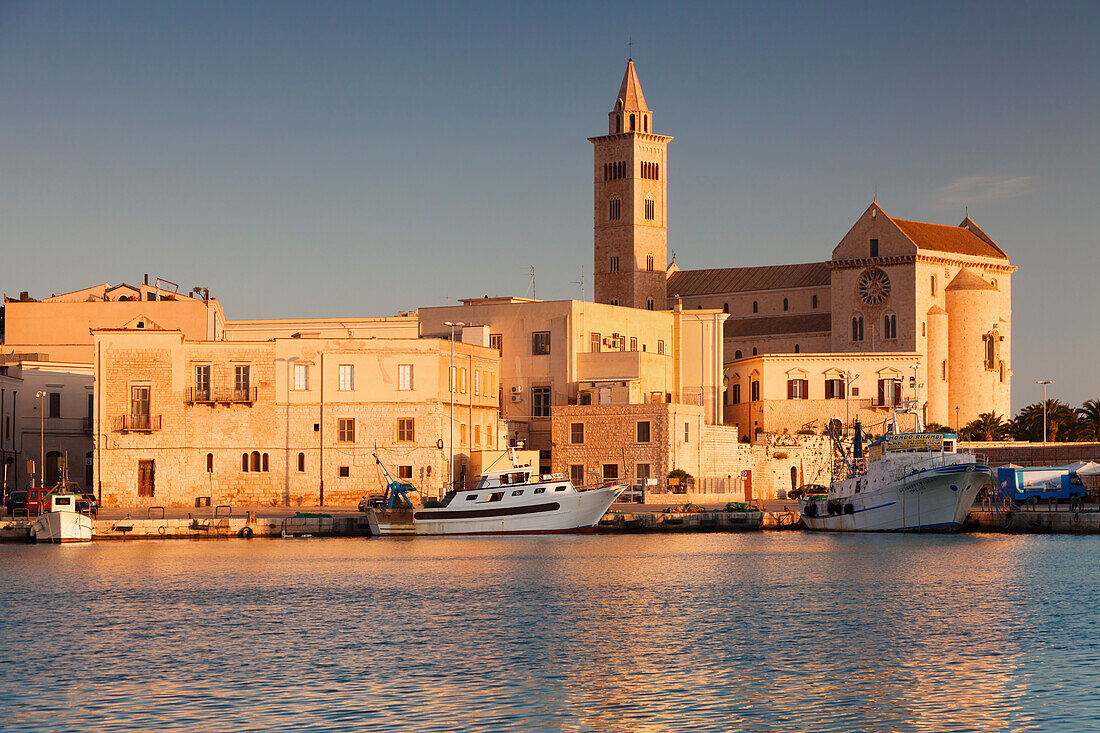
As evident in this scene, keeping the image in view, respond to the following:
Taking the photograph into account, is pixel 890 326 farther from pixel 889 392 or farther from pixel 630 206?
pixel 630 206

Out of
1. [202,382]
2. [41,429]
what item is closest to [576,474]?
[202,382]

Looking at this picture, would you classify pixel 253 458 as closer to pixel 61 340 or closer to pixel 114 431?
pixel 114 431

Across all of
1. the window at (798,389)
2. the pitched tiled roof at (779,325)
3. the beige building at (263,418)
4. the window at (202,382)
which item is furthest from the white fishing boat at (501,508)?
the pitched tiled roof at (779,325)

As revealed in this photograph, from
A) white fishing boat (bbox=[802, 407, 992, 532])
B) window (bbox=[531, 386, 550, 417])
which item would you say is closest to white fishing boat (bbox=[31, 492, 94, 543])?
window (bbox=[531, 386, 550, 417])

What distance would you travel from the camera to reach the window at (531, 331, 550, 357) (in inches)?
3457

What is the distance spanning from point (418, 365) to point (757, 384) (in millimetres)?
34867

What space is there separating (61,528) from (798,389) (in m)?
54.1

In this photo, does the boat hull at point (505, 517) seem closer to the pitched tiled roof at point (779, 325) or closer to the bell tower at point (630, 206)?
the pitched tiled roof at point (779, 325)

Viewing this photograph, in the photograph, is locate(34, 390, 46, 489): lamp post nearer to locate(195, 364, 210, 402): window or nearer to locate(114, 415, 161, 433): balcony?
locate(114, 415, 161, 433): balcony

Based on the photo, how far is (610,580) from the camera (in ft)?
154

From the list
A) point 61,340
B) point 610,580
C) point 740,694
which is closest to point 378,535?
point 610,580

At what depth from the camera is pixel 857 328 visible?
4587 inches

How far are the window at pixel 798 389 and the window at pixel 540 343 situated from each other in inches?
824

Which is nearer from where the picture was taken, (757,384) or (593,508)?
(593,508)
